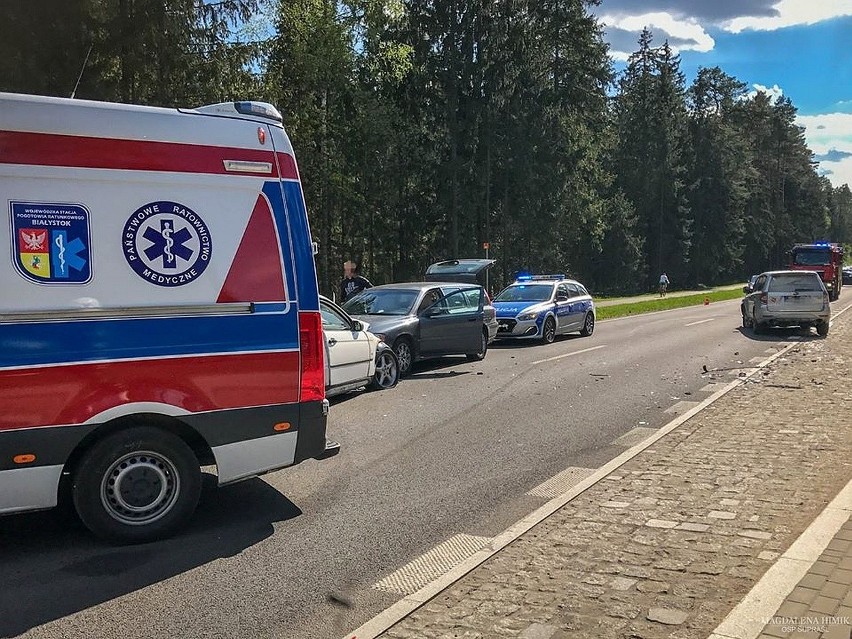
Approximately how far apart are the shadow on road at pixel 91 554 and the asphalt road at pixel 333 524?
0.04ft

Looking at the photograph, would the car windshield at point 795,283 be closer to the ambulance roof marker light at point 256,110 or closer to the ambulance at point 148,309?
the ambulance at point 148,309

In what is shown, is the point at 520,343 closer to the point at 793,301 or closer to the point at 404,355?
the point at 404,355

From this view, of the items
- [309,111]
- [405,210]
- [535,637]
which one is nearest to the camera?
[535,637]

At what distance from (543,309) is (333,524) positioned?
45.4ft

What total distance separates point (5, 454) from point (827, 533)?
5358 millimetres

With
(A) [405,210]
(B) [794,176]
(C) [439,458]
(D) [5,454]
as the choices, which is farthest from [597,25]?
(B) [794,176]

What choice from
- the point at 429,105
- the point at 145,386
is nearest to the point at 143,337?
the point at 145,386

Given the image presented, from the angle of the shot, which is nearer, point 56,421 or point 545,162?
point 56,421

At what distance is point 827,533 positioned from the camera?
492cm

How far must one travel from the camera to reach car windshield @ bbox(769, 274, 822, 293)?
19453 millimetres

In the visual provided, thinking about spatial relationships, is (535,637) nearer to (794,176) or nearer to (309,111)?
(309,111)

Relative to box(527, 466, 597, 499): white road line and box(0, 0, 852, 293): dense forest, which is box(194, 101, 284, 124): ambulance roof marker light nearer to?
box(527, 466, 597, 499): white road line

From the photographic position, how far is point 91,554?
5.04 meters

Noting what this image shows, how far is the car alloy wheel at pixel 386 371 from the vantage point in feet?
39.2
